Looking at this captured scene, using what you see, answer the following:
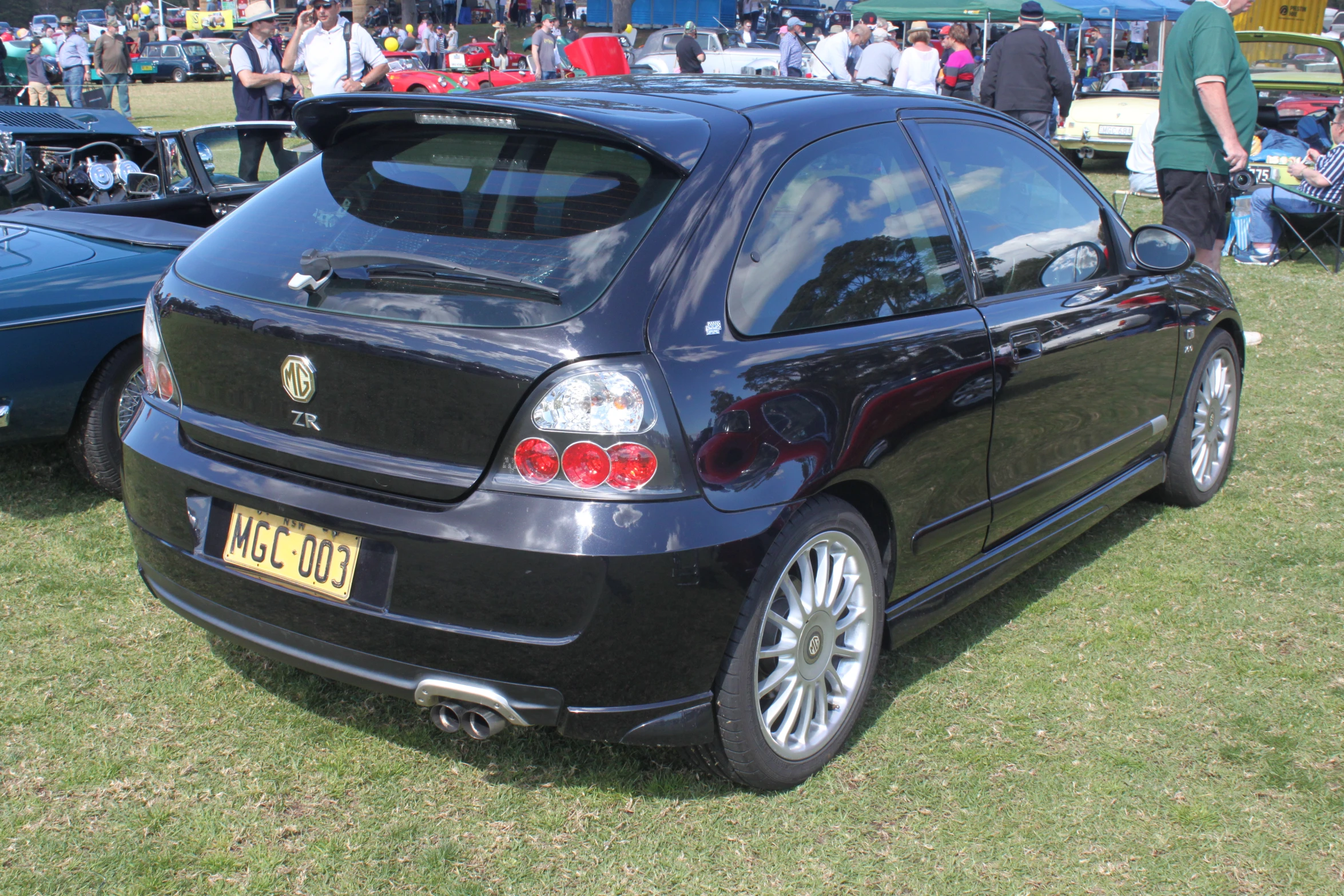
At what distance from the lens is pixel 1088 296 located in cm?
360

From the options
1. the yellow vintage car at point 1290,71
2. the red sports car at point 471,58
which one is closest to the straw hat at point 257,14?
the yellow vintage car at point 1290,71

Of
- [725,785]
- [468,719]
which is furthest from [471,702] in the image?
[725,785]

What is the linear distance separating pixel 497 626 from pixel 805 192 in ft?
4.06

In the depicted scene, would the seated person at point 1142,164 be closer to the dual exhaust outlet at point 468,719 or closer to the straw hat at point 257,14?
the straw hat at point 257,14

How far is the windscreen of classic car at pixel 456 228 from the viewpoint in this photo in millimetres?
2367

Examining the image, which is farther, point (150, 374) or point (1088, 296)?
point (1088, 296)

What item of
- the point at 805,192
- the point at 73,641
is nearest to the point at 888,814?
the point at 805,192

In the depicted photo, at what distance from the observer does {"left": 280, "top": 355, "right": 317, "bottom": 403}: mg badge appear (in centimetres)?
245

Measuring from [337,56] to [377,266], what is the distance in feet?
30.3

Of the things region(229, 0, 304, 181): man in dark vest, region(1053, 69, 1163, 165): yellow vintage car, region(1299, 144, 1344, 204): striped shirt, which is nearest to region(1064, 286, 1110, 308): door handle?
region(1299, 144, 1344, 204): striped shirt

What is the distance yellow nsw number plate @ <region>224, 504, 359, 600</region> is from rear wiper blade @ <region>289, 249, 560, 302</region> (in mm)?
508

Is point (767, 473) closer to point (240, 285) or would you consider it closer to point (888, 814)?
point (888, 814)

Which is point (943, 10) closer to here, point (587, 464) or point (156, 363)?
point (156, 363)

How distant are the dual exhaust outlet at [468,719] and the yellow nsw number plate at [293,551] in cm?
32
